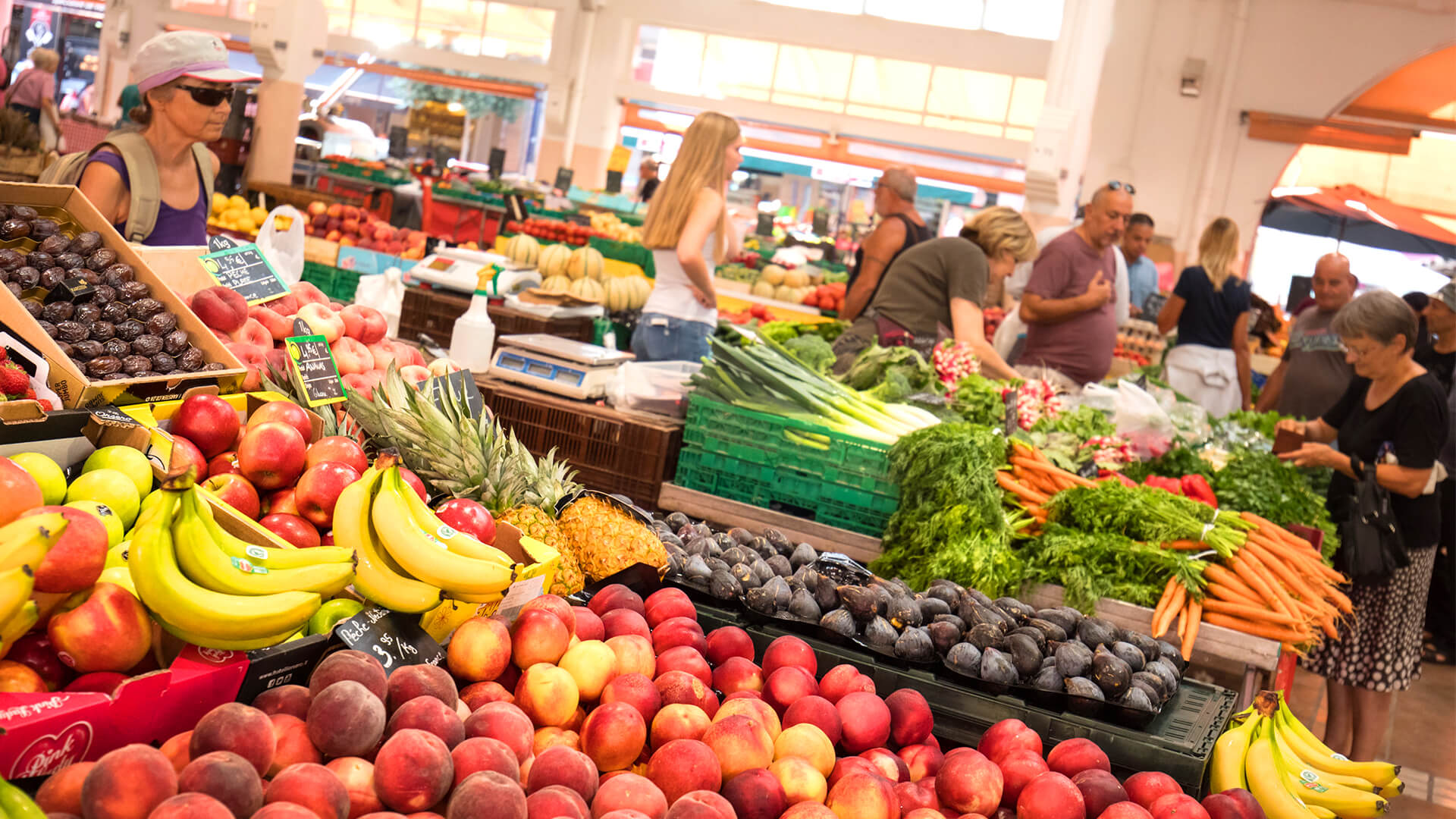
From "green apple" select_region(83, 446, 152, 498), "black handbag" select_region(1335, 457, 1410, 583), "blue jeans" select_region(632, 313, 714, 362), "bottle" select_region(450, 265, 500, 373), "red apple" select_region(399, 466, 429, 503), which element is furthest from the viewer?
Answer: "blue jeans" select_region(632, 313, 714, 362)

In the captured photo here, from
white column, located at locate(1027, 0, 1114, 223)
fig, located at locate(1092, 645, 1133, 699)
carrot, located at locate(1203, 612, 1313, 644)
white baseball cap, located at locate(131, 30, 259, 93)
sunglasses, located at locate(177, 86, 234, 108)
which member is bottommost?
carrot, located at locate(1203, 612, 1313, 644)

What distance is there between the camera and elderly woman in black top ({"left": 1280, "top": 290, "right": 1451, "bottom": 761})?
4.15 m

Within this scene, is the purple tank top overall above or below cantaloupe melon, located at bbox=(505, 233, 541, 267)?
below

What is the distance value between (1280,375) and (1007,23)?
29.7 ft

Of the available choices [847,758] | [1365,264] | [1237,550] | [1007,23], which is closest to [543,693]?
[847,758]

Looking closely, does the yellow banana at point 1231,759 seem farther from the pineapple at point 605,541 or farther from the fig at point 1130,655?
the pineapple at point 605,541

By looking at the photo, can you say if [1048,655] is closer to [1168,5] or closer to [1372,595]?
[1372,595]

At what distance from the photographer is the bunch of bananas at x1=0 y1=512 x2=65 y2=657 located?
1.24 meters

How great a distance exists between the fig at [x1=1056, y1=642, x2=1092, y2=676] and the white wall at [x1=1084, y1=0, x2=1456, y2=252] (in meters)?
11.4

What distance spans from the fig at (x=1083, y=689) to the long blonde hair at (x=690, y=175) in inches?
112

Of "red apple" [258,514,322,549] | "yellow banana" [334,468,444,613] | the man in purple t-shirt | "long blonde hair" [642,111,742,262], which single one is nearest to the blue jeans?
"long blonde hair" [642,111,742,262]

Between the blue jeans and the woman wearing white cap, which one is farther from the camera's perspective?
the blue jeans

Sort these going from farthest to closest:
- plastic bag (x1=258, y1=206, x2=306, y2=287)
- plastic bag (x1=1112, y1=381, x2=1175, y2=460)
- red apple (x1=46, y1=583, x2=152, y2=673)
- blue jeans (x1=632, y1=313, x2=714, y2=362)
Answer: blue jeans (x1=632, y1=313, x2=714, y2=362), plastic bag (x1=1112, y1=381, x2=1175, y2=460), plastic bag (x1=258, y1=206, x2=306, y2=287), red apple (x1=46, y1=583, x2=152, y2=673)

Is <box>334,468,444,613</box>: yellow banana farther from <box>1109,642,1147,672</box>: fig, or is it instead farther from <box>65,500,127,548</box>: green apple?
<box>1109,642,1147,672</box>: fig
